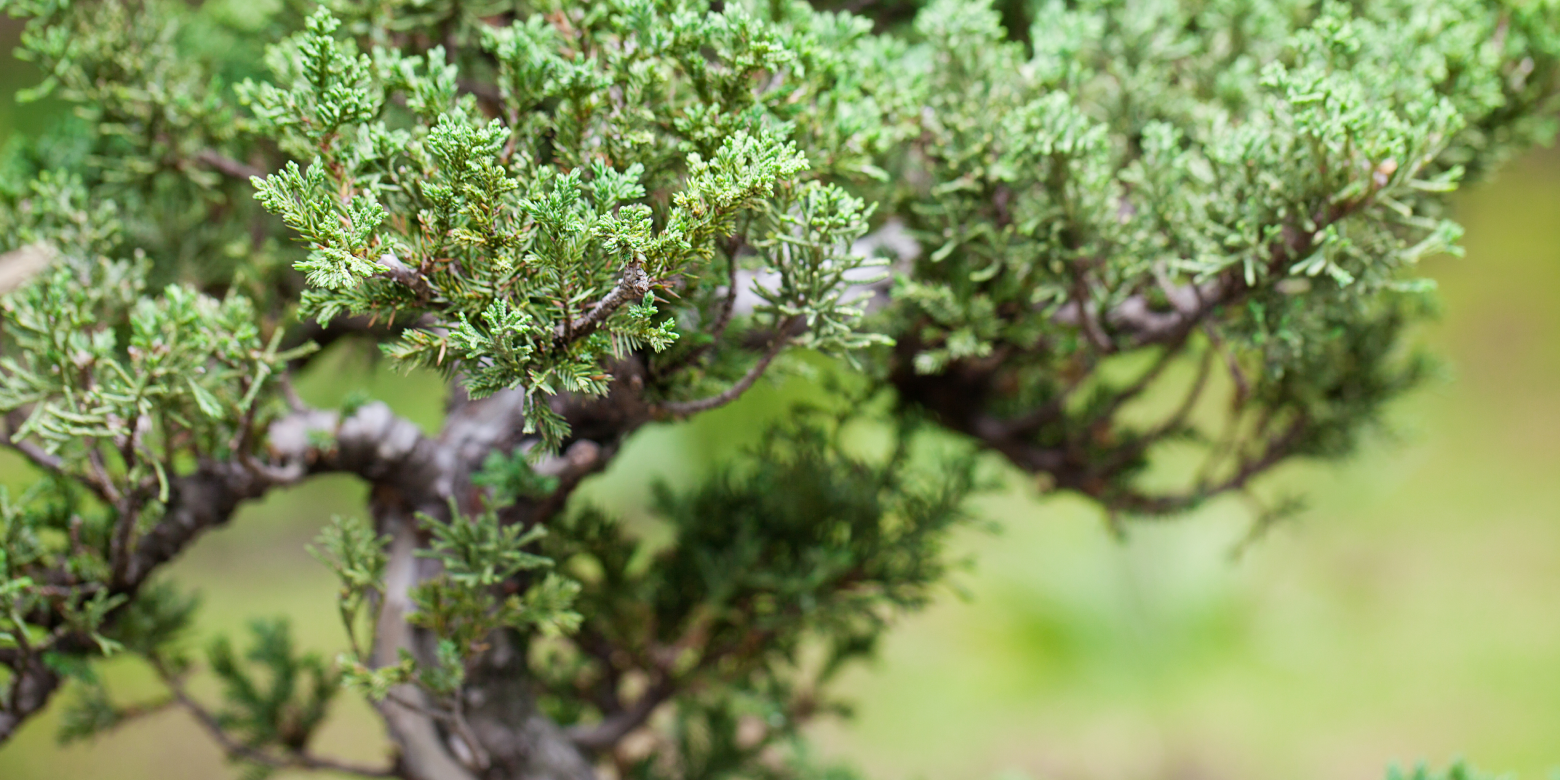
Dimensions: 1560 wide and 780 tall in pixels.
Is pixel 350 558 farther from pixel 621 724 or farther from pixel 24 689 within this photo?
pixel 621 724

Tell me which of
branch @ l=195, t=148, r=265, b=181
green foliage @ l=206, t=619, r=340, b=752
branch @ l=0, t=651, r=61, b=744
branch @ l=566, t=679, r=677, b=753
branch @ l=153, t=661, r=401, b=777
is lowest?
branch @ l=0, t=651, r=61, b=744

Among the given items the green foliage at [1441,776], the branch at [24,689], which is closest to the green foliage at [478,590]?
the branch at [24,689]

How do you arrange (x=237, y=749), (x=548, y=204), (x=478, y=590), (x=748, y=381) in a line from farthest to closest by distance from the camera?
1. (x=237, y=749)
2. (x=478, y=590)
3. (x=748, y=381)
4. (x=548, y=204)

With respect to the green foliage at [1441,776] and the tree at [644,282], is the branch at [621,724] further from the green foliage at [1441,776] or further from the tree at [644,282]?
the green foliage at [1441,776]

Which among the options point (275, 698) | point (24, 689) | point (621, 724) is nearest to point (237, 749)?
point (275, 698)

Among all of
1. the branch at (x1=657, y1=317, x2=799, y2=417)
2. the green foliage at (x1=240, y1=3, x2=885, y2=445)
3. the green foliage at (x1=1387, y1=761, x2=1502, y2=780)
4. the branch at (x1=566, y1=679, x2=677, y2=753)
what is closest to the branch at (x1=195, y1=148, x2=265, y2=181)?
the green foliage at (x1=240, y1=3, x2=885, y2=445)

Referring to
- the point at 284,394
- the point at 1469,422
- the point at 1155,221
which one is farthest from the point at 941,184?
the point at 1469,422

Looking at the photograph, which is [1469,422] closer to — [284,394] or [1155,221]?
[1155,221]

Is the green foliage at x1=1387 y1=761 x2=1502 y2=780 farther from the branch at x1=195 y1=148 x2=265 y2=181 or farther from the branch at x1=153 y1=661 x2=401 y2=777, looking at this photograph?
the branch at x1=195 y1=148 x2=265 y2=181
